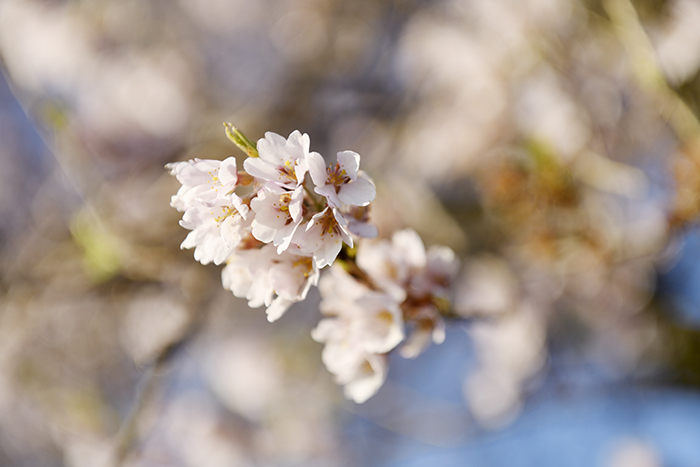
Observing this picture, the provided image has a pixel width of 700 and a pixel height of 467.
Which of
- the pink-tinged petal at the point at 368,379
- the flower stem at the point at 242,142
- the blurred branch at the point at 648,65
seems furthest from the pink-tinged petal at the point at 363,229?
the blurred branch at the point at 648,65

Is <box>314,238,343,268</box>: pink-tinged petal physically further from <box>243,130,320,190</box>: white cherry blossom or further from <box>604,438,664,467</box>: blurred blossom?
<box>604,438,664,467</box>: blurred blossom

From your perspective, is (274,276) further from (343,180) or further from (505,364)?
(505,364)

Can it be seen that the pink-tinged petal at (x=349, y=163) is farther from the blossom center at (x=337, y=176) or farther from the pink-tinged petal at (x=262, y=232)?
the pink-tinged petal at (x=262, y=232)

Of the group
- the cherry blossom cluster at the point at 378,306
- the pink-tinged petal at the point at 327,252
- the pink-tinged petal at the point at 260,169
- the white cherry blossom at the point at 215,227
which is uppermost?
the pink-tinged petal at the point at 260,169

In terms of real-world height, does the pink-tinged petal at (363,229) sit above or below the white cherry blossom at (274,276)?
above

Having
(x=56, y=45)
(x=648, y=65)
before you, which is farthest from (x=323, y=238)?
(x=56, y=45)

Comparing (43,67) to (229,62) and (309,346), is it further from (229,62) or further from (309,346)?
(309,346)
